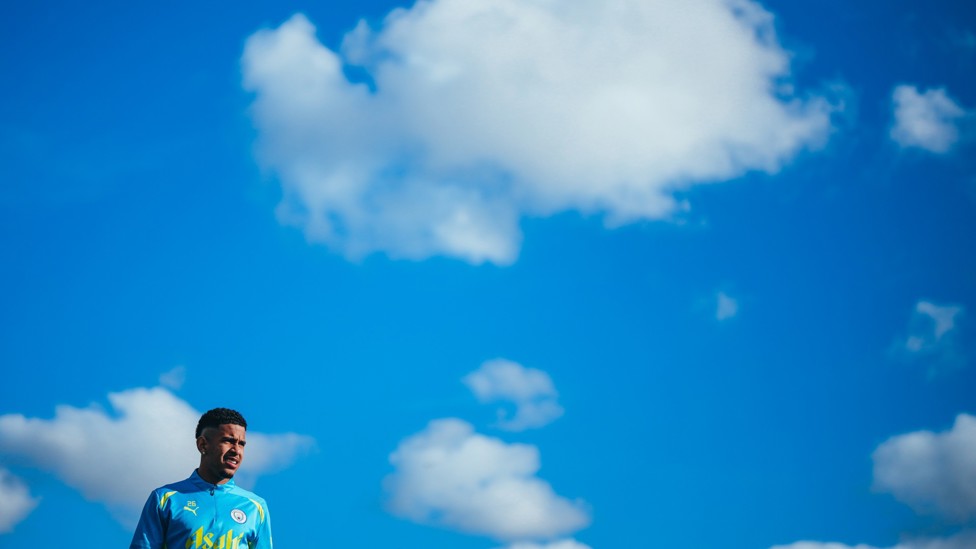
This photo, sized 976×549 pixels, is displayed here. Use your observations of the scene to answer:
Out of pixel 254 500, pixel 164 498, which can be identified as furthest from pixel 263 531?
pixel 164 498

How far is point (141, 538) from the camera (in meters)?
10.6

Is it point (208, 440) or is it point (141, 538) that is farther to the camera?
point (208, 440)

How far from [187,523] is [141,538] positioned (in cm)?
57

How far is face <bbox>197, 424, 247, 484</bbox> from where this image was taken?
37.1ft

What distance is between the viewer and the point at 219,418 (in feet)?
37.2

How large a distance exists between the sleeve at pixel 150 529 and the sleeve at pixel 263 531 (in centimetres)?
119

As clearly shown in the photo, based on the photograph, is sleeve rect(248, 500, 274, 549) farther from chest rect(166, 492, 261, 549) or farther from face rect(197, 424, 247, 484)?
face rect(197, 424, 247, 484)

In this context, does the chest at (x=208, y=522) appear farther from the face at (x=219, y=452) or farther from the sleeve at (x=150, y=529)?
the face at (x=219, y=452)

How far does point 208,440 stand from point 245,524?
1233mm

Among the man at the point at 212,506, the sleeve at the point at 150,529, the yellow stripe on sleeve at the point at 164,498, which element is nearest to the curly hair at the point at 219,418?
the man at the point at 212,506

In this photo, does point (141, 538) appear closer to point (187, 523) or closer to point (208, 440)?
point (187, 523)

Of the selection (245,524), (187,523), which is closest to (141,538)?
(187,523)

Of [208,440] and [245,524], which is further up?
[208,440]

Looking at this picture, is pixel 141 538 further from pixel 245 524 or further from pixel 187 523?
pixel 245 524
